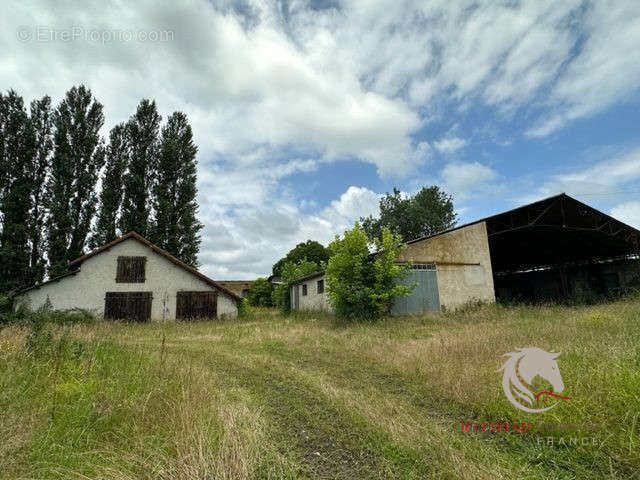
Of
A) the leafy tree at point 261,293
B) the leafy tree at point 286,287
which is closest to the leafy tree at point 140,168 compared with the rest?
the leafy tree at point 286,287

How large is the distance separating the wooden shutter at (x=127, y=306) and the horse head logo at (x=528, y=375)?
791 inches

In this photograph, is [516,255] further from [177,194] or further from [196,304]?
[177,194]

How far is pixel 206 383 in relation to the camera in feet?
17.0

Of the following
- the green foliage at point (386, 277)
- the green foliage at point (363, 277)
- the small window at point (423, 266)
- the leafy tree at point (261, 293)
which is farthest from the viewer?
the leafy tree at point (261, 293)

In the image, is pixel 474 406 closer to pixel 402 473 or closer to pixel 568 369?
pixel 568 369

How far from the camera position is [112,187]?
93.0 feet

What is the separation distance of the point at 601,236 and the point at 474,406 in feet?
79.5

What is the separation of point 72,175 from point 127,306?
1400 centimetres

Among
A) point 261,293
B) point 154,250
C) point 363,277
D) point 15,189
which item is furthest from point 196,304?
point 261,293

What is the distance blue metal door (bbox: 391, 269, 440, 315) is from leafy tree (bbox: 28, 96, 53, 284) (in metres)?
25.5

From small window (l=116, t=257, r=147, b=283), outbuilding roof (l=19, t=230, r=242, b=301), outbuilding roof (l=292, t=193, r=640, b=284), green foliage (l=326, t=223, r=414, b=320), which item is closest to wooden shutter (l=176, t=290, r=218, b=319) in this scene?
outbuilding roof (l=19, t=230, r=242, b=301)

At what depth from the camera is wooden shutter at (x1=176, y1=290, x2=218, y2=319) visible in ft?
68.8

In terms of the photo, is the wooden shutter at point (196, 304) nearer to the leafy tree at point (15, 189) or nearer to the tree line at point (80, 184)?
the tree line at point (80, 184)

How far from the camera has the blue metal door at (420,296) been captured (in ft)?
55.3
